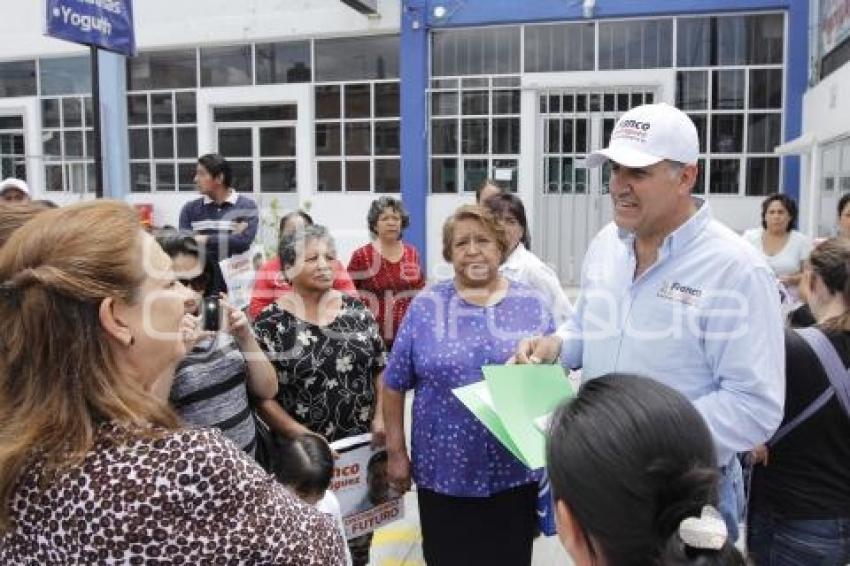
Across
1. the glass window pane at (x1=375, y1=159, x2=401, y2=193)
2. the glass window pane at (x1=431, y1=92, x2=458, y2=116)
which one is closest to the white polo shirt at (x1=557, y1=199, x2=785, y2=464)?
the glass window pane at (x1=431, y1=92, x2=458, y2=116)

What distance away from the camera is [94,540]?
1157mm

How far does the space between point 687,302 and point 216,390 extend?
4.71ft

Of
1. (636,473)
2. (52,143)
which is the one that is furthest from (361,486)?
(52,143)

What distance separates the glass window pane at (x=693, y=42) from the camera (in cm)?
1088

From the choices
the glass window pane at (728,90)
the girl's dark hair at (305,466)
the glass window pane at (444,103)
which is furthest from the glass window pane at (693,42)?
Result: the girl's dark hair at (305,466)

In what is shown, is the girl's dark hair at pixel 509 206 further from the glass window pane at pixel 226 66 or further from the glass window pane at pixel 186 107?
the glass window pane at pixel 186 107

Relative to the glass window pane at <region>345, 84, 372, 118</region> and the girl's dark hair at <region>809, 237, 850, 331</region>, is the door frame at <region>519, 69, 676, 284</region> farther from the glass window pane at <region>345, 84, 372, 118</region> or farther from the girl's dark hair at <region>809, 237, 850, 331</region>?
the girl's dark hair at <region>809, 237, 850, 331</region>

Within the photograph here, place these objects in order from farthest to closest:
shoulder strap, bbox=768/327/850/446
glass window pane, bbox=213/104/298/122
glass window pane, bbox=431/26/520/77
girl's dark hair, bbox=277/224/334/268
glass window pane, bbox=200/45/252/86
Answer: glass window pane, bbox=200/45/252/86 → glass window pane, bbox=213/104/298/122 → glass window pane, bbox=431/26/520/77 → girl's dark hair, bbox=277/224/334/268 → shoulder strap, bbox=768/327/850/446

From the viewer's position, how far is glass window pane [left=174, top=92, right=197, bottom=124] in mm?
13664

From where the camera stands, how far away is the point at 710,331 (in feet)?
6.52

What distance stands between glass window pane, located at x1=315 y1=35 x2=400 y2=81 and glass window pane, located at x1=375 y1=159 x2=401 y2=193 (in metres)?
1.38

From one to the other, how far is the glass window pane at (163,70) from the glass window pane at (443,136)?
4.64 meters

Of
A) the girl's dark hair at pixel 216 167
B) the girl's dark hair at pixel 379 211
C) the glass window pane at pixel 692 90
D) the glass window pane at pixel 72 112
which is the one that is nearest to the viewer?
the girl's dark hair at pixel 379 211

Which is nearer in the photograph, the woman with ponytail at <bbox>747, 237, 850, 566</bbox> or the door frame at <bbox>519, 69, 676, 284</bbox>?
the woman with ponytail at <bbox>747, 237, 850, 566</bbox>
